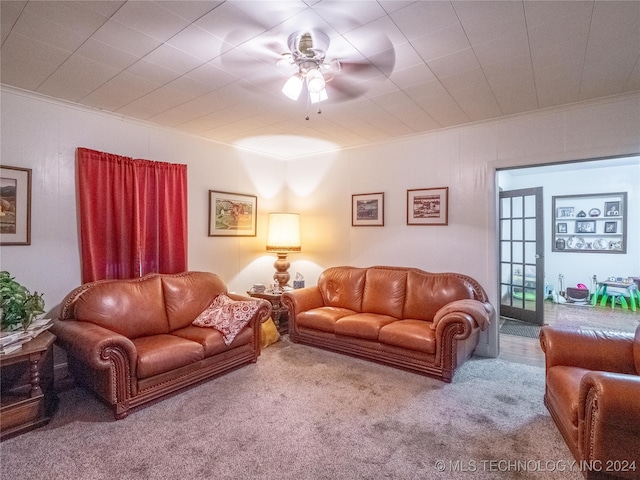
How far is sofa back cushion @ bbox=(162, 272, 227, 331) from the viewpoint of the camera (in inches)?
128

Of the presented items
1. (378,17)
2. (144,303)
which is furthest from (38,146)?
(378,17)

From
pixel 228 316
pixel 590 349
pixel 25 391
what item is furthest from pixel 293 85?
pixel 25 391

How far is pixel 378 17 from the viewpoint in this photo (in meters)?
1.81

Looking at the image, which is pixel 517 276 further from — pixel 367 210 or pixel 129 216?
pixel 129 216

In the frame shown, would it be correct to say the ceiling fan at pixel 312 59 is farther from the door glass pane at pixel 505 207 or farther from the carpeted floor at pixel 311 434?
the door glass pane at pixel 505 207

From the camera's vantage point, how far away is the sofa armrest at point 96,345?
2.27m

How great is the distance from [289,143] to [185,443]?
343cm

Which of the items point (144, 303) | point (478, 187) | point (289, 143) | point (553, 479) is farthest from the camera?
point (289, 143)

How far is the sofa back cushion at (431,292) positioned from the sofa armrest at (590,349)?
112 centimetres

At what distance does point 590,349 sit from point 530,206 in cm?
309

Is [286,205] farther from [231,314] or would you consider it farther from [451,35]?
[451,35]

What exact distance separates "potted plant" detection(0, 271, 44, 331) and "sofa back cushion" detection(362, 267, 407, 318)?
3082 millimetres

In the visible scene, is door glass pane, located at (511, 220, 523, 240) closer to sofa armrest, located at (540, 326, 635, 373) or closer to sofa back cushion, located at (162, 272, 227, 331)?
sofa armrest, located at (540, 326, 635, 373)

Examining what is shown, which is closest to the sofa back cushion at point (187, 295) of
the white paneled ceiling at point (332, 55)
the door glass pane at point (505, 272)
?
the white paneled ceiling at point (332, 55)
